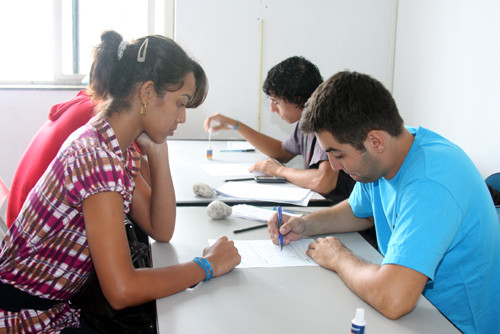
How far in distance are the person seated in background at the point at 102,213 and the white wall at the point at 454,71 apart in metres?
2.09

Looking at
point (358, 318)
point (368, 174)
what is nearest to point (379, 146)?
point (368, 174)

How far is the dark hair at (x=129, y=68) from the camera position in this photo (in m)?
1.23

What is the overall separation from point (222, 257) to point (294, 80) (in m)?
1.43

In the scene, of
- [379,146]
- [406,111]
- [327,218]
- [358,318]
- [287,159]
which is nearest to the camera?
[358,318]

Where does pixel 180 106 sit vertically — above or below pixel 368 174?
above

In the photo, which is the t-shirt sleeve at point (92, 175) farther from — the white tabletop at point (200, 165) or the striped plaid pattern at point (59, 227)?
the white tabletop at point (200, 165)

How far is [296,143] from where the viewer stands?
2770mm

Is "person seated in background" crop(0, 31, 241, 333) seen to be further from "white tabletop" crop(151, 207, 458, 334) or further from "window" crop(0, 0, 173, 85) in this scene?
"window" crop(0, 0, 173, 85)

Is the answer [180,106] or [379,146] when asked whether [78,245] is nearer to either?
[180,106]

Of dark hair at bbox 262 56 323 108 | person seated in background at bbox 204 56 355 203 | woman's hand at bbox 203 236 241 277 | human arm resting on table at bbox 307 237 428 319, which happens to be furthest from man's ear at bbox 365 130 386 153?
dark hair at bbox 262 56 323 108

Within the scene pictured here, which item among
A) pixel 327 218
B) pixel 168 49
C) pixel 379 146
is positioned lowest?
pixel 327 218

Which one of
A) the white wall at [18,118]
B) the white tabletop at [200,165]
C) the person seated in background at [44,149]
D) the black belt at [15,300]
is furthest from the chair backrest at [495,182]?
the white wall at [18,118]

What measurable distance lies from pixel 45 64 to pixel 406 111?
2.89 meters

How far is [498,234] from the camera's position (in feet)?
4.03
